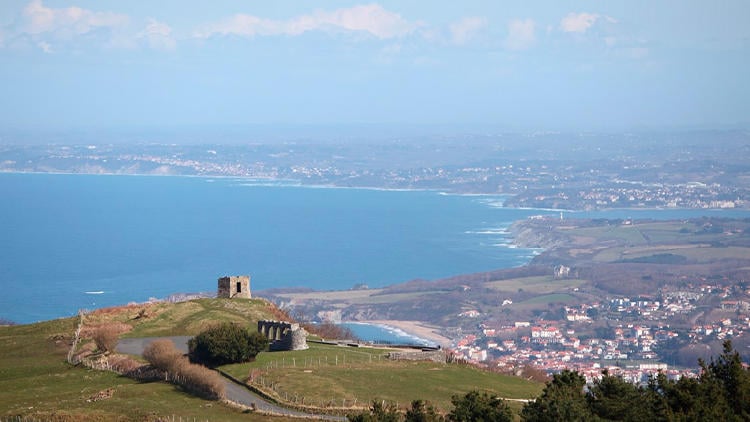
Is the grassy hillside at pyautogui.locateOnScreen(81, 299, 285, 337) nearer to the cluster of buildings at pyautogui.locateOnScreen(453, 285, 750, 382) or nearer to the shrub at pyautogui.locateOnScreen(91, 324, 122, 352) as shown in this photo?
the shrub at pyautogui.locateOnScreen(91, 324, 122, 352)

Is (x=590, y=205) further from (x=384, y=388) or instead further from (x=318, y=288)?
(x=384, y=388)

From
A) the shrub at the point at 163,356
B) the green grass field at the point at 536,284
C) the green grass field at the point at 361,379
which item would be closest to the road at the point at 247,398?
the green grass field at the point at 361,379

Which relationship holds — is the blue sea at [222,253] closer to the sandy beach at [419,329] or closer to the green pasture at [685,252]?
the green pasture at [685,252]

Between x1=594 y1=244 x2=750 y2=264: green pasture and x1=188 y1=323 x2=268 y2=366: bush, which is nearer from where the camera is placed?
x1=188 y1=323 x2=268 y2=366: bush

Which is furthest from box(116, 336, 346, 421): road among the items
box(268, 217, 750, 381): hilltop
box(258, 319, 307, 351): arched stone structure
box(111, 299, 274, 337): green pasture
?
box(268, 217, 750, 381): hilltop

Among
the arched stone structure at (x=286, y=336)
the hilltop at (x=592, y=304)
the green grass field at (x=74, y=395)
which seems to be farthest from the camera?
the hilltop at (x=592, y=304)

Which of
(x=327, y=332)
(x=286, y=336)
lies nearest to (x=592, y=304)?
(x=327, y=332)

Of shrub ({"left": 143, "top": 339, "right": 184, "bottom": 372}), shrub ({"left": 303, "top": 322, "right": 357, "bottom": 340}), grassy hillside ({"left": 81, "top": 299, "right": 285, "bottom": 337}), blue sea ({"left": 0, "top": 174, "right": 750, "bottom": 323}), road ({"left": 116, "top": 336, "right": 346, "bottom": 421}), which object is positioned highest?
shrub ({"left": 143, "top": 339, "right": 184, "bottom": 372})
